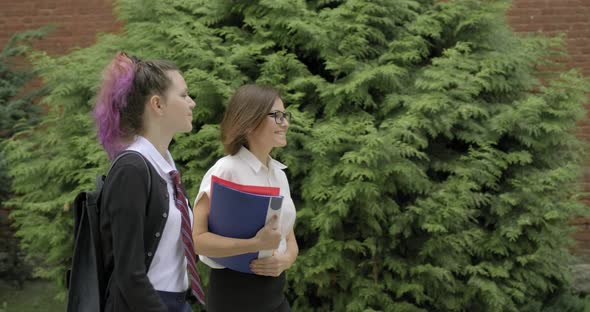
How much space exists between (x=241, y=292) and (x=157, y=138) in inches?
33.8

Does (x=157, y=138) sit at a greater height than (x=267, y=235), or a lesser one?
greater

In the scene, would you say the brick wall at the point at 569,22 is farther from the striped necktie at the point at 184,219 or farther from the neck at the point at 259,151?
the striped necktie at the point at 184,219

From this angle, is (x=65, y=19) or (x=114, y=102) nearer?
(x=114, y=102)

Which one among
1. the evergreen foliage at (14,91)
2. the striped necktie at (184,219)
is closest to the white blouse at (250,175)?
the striped necktie at (184,219)

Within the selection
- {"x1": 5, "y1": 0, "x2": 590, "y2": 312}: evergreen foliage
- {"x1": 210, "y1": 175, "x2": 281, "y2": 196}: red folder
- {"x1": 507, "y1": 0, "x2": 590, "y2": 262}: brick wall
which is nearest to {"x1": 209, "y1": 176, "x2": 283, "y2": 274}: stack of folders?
{"x1": 210, "y1": 175, "x2": 281, "y2": 196}: red folder

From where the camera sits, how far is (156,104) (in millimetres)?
2574

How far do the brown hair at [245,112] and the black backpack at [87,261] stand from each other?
31.4 inches

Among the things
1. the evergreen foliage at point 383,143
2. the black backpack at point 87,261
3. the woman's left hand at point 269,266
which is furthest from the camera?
the evergreen foliage at point 383,143

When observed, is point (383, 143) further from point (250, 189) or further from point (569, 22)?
point (569, 22)

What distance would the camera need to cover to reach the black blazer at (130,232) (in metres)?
2.26

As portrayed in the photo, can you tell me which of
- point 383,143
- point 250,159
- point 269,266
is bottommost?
point 383,143

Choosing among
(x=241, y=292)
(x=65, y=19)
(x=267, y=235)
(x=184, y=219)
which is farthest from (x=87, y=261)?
(x=65, y=19)

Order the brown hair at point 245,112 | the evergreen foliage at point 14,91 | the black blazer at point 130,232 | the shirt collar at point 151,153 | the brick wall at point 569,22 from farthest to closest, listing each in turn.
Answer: the evergreen foliage at point 14,91
the brick wall at point 569,22
the brown hair at point 245,112
the shirt collar at point 151,153
the black blazer at point 130,232

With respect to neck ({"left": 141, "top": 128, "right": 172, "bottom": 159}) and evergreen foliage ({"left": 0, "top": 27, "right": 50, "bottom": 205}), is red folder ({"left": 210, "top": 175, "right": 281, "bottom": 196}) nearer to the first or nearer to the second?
neck ({"left": 141, "top": 128, "right": 172, "bottom": 159})
